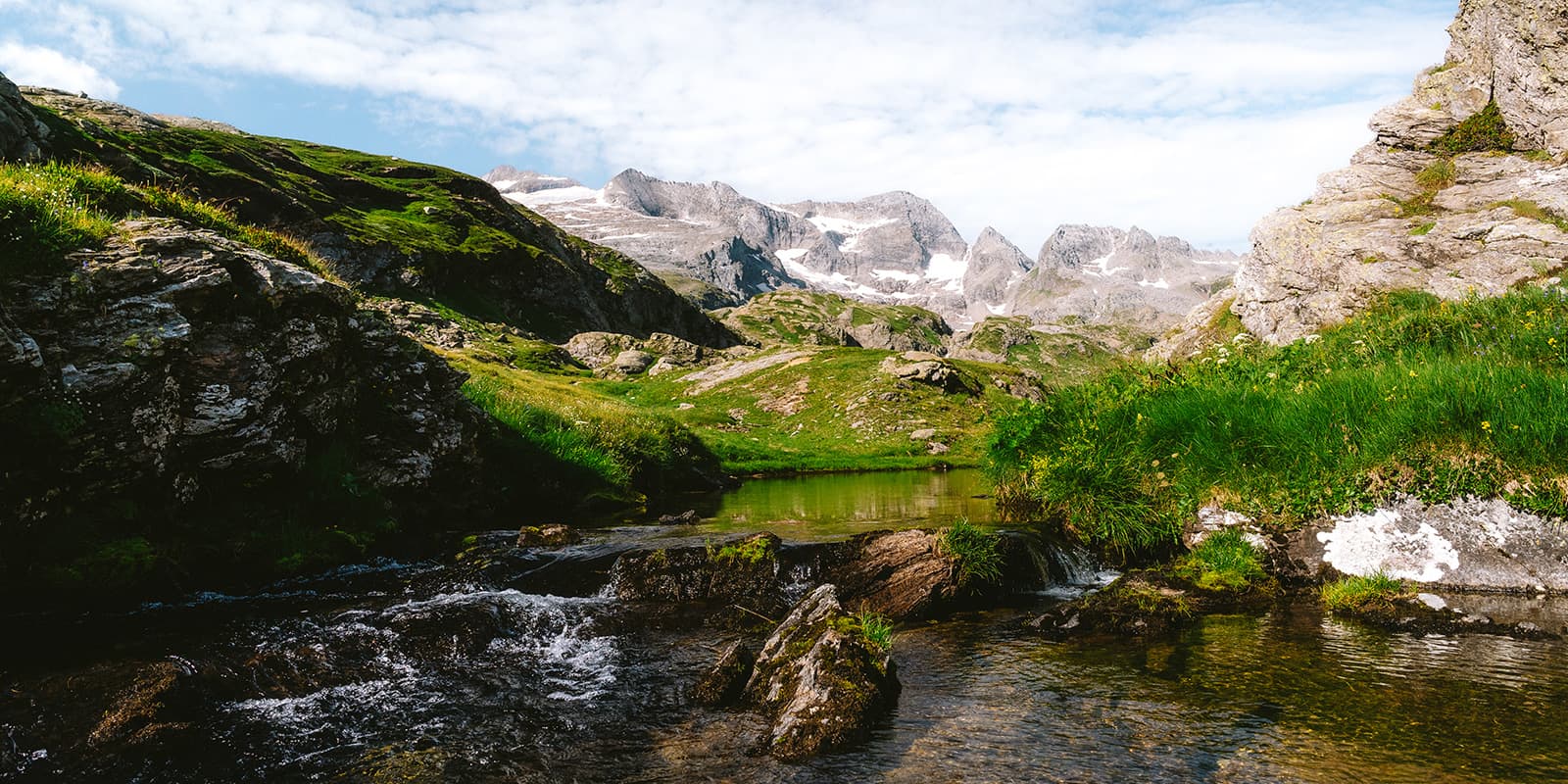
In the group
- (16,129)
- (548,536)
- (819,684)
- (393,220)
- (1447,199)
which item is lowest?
(548,536)

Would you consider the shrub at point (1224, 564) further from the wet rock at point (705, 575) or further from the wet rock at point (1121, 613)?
the wet rock at point (705, 575)

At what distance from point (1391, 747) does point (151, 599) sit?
16442mm

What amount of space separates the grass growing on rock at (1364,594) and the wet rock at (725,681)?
9.47m

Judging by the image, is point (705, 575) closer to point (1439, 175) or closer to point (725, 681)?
point (725, 681)

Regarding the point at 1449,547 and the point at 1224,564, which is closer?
the point at 1449,547

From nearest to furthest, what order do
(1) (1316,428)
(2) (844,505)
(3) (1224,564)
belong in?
1. (3) (1224,564)
2. (1) (1316,428)
3. (2) (844,505)

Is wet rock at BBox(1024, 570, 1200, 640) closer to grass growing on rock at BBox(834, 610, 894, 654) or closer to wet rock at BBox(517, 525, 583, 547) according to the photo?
grass growing on rock at BBox(834, 610, 894, 654)

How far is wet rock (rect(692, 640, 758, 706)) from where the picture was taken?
28.4 feet

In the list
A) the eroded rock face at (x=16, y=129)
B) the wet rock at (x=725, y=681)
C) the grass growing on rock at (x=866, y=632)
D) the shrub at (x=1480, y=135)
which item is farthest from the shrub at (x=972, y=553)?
the shrub at (x=1480, y=135)

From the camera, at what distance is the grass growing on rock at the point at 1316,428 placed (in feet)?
39.9

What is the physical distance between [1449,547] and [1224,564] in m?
3.26

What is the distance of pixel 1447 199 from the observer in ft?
117

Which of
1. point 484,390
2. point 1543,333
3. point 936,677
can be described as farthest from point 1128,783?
point 484,390

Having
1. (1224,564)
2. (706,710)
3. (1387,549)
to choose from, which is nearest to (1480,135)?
(1387,549)
